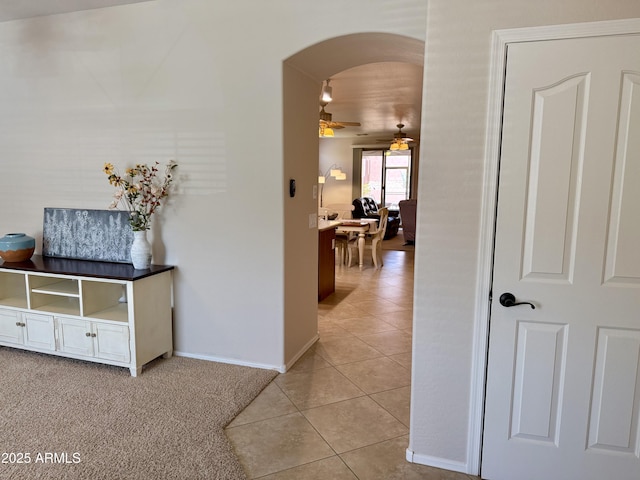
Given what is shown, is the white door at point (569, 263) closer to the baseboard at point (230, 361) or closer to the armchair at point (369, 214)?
the baseboard at point (230, 361)

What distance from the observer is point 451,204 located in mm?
2012

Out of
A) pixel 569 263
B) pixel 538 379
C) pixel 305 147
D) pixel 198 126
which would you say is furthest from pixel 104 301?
pixel 569 263

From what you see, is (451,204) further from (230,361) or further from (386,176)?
(386,176)

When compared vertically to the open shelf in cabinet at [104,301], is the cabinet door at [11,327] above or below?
below

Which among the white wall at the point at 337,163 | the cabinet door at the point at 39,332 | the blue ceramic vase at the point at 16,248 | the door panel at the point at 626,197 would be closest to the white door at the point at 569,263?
the door panel at the point at 626,197

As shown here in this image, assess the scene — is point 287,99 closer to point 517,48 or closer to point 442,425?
point 517,48

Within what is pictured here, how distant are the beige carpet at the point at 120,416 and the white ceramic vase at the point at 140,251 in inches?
30.7

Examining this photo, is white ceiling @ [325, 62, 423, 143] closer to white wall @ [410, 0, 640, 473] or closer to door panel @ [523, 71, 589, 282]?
white wall @ [410, 0, 640, 473]

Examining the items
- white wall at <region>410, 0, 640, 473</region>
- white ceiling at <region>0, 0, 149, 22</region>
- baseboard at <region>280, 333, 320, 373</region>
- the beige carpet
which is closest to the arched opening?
baseboard at <region>280, 333, 320, 373</region>

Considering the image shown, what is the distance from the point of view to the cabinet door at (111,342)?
306cm

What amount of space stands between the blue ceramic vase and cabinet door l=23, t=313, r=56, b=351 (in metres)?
0.50

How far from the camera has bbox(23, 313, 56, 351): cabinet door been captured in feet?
10.7

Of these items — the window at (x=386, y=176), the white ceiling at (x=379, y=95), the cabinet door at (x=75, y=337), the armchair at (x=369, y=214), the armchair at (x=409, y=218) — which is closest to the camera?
the cabinet door at (x=75, y=337)

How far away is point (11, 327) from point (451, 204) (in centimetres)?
351
